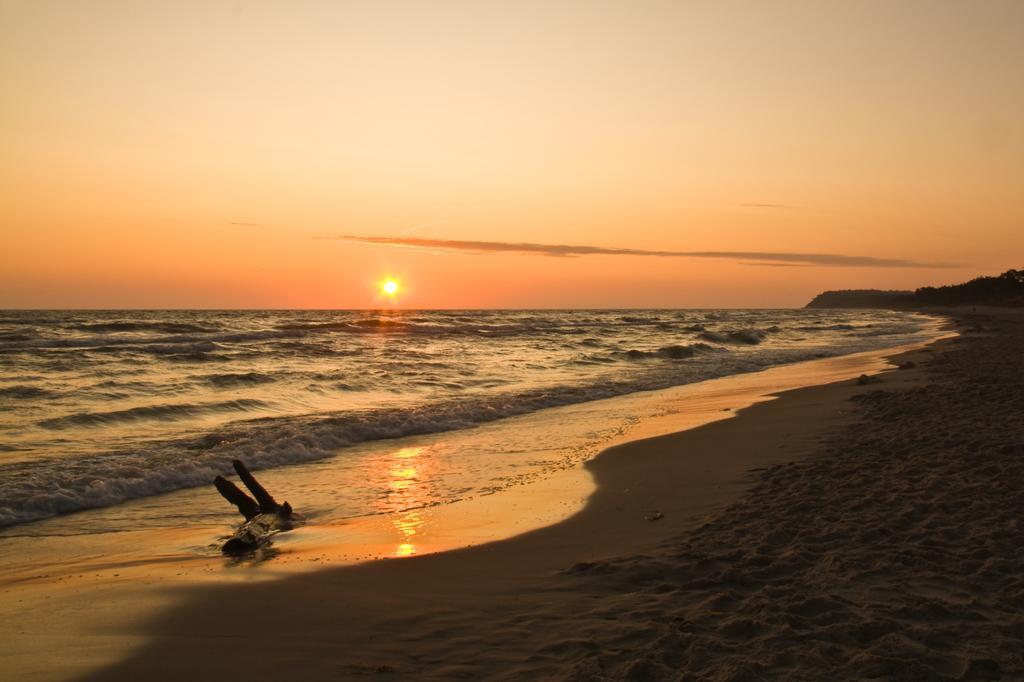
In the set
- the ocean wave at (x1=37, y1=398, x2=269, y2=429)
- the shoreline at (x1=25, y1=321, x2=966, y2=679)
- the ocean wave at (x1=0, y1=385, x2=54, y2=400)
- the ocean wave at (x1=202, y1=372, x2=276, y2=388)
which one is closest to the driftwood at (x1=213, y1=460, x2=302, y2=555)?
the shoreline at (x1=25, y1=321, x2=966, y2=679)

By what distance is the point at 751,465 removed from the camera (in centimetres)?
906

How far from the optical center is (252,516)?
7301mm

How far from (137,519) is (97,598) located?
2861mm

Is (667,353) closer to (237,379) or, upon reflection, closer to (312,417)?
(237,379)

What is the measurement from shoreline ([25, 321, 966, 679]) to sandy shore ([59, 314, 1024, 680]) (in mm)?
17

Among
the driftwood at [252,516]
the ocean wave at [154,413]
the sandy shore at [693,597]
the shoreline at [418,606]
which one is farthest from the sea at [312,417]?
the sandy shore at [693,597]

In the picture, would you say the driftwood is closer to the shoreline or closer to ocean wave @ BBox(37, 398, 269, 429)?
the shoreline

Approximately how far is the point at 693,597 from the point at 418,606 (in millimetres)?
1817

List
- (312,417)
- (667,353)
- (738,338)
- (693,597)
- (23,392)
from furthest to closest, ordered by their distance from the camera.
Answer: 1. (738,338)
2. (667,353)
3. (23,392)
4. (312,417)
5. (693,597)

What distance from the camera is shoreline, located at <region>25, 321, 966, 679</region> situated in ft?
13.3

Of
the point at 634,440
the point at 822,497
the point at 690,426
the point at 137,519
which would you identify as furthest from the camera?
the point at 690,426

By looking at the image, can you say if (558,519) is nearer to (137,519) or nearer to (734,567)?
(734,567)

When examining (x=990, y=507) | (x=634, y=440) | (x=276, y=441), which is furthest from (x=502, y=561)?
(x=276, y=441)

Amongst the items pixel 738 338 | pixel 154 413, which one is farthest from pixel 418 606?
pixel 738 338
